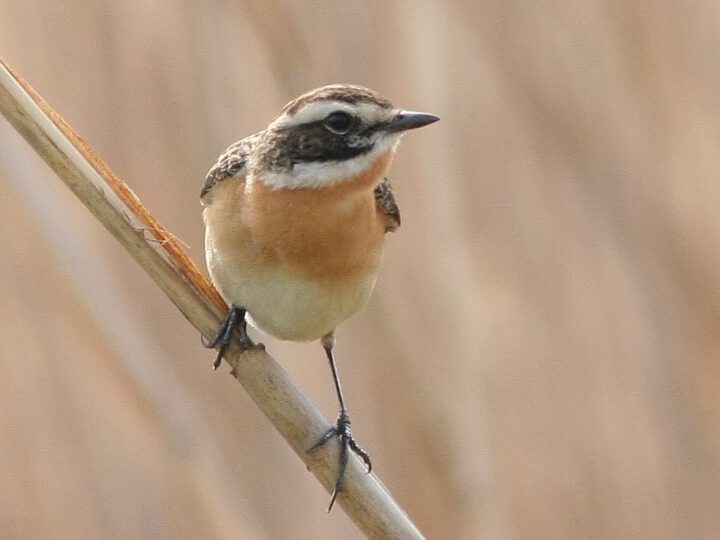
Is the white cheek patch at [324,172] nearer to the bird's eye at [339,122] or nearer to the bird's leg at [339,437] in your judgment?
the bird's eye at [339,122]

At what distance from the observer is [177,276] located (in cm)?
186

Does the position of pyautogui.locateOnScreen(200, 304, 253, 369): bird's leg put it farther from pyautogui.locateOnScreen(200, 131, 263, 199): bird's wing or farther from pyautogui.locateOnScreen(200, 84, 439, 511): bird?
pyautogui.locateOnScreen(200, 131, 263, 199): bird's wing

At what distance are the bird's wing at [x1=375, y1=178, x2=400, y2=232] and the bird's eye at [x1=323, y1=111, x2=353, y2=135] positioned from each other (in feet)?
0.95

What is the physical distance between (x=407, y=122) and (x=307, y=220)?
26 centimetres

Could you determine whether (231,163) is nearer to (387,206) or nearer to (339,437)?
(387,206)

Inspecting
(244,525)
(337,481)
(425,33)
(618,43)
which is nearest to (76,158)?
(337,481)

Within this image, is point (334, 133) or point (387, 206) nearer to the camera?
point (334, 133)

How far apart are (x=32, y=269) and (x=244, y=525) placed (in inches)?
33.7

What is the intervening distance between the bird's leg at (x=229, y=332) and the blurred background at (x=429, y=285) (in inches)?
14.1

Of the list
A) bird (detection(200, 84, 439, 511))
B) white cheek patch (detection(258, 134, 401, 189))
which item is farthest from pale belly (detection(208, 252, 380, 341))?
white cheek patch (detection(258, 134, 401, 189))

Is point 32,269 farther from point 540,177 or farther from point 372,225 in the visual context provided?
point 540,177

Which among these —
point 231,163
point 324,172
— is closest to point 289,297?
point 324,172

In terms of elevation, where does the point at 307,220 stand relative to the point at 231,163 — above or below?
below

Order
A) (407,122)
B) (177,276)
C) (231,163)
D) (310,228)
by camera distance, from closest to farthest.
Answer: (177,276) < (407,122) < (310,228) < (231,163)
